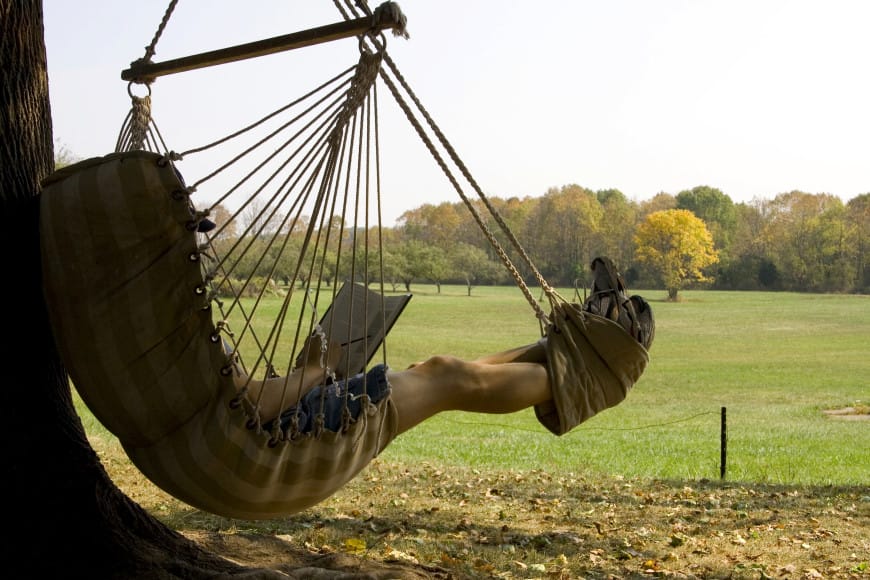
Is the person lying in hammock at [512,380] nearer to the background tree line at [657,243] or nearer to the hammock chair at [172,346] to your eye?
the hammock chair at [172,346]

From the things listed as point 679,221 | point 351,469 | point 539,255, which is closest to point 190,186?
point 351,469

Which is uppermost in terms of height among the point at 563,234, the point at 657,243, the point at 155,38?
the point at 563,234

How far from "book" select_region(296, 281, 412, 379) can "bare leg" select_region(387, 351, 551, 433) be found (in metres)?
0.27

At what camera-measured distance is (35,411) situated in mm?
1884

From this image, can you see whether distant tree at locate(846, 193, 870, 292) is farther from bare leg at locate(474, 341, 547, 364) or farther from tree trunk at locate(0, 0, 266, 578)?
tree trunk at locate(0, 0, 266, 578)

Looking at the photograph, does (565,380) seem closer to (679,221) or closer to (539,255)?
(539,255)

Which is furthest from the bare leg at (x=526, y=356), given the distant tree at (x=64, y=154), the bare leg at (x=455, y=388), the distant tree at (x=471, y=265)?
the distant tree at (x=471, y=265)

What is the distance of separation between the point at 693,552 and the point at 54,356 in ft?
7.29

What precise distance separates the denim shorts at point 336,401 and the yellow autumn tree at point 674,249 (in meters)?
31.4

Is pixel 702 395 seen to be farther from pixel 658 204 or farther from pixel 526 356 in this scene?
pixel 658 204

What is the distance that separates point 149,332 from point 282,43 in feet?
2.65

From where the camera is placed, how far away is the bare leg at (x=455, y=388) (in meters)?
1.97

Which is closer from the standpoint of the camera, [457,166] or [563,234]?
[457,166]

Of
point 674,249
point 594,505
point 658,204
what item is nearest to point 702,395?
point 594,505
